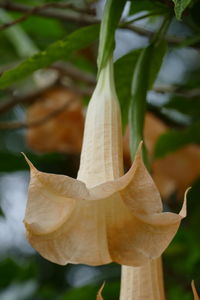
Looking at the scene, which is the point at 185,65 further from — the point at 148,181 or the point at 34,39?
the point at 148,181

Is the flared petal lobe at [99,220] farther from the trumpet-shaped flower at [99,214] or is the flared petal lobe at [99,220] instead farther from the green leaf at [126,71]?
the green leaf at [126,71]

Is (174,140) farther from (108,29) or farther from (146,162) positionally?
(108,29)

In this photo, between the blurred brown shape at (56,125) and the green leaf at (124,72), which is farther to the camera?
the blurred brown shape at (56,125)

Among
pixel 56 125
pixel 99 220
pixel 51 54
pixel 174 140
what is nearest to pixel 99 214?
pixel 99 220

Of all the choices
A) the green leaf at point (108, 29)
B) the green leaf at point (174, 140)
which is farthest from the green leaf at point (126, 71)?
the green leaf at point (174, 140)

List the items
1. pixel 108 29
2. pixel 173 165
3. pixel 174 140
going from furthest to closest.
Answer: pixel 173 165
pixel 174 140
pixel 108 29

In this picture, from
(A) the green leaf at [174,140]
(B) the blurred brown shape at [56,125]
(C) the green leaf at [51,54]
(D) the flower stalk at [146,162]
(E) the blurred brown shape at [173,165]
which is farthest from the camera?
(B) the blurred brown shape at [56,125]
